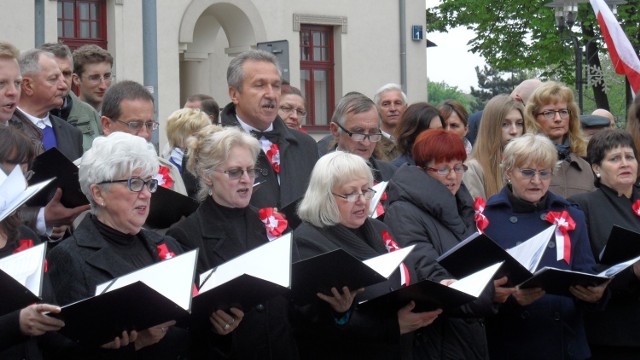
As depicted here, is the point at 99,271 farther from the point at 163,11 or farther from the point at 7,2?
the point at 163,11

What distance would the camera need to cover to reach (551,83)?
8258mm

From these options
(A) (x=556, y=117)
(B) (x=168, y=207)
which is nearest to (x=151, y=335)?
(B) (x=168, y=207)

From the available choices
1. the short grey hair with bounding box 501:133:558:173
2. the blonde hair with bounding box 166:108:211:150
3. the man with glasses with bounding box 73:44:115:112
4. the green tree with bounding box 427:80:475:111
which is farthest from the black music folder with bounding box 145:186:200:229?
the green tree with bounding box 427:80:475:111

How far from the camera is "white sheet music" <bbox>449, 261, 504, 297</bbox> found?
536cm

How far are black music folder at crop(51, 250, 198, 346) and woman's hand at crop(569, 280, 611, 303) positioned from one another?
101 inches

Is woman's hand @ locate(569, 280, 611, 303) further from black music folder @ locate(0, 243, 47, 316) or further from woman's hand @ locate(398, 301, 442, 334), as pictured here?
black music folder @ locate(0, 243, 47, 316)

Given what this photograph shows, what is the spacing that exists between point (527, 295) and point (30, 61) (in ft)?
10.9

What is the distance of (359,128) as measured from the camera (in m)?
7.27

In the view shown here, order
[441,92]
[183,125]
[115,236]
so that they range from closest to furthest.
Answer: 1. [115,236]
2. [183,125]
3. [441,92]

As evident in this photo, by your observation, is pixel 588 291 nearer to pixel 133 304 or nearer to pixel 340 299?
pixel 340 299

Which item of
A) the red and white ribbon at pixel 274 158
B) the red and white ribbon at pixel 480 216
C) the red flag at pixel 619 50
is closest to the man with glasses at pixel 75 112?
the red and white ribbon at pixel 274 158

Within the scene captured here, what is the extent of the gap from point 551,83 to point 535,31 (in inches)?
848

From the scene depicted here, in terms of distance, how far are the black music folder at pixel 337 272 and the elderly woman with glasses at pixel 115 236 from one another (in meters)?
0.60

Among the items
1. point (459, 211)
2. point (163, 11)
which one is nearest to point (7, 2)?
point (163, 11)
